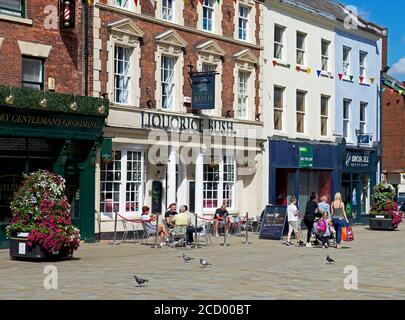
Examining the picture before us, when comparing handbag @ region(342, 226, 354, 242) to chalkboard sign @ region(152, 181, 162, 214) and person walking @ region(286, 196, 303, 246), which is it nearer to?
person walking @ region(286, 196, 303, 246)

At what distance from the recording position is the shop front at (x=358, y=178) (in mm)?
39250

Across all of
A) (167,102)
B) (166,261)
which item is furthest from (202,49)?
(166,261)

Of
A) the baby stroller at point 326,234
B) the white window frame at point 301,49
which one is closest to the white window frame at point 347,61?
the white window frame at point 301,49

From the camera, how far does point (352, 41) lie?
40000 mm

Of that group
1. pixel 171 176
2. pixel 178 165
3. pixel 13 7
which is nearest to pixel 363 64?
pixel 178 165

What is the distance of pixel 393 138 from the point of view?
59.2m

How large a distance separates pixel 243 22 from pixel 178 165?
7370 mm

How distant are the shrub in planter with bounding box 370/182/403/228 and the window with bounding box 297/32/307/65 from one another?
22.9 ft

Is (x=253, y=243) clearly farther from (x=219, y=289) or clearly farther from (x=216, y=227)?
(x=219, y=289)

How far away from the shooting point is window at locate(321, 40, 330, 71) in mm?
37719

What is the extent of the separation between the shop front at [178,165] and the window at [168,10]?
3.66 meters

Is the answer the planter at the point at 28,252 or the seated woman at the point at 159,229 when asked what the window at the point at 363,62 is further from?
the planter at the point at 28,252

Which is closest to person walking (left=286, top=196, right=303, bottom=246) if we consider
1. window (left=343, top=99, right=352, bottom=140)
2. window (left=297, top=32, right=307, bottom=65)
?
window (left=297, top=32, right=307, bottom=65)

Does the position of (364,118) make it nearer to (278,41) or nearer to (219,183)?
(278,41)
